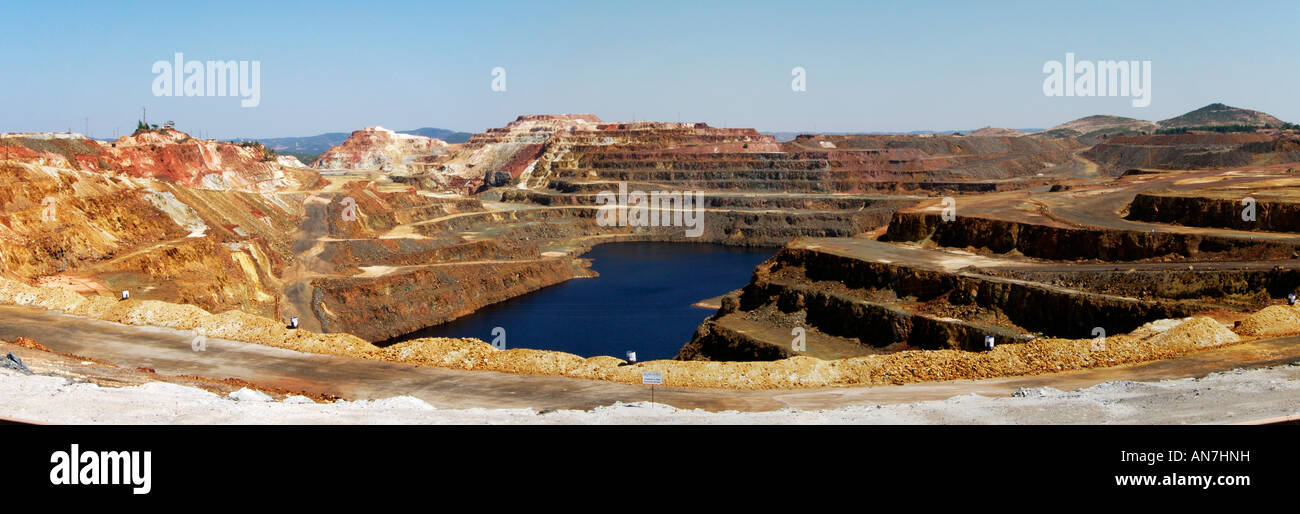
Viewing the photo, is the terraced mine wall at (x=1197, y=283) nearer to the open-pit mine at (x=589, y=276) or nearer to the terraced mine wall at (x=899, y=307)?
the open-pit mine at (x=589, y=276)

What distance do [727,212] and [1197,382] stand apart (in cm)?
11084

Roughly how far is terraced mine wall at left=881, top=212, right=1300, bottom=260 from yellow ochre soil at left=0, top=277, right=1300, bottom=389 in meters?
20.3

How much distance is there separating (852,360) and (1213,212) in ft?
137

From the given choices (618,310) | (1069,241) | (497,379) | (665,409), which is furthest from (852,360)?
(618,310)

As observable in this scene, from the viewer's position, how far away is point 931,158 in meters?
170

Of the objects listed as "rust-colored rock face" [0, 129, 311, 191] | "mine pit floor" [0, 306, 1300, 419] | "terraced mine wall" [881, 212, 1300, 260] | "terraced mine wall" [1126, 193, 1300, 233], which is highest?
A: "rust-colored rock face" [0, 129, 311, 191]

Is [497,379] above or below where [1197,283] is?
below

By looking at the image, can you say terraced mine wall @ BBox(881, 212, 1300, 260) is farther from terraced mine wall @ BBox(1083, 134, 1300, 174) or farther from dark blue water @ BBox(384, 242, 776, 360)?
terraced mine wall @ BBox(1083, 134, 1300, 174)

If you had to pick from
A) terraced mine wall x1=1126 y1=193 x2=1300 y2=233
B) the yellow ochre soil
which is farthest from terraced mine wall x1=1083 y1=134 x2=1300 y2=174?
the yellow ochre soil

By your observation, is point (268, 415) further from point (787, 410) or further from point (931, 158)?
point (931, 158)

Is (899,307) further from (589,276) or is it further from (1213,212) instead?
(589,276)

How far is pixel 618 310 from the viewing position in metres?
73.3

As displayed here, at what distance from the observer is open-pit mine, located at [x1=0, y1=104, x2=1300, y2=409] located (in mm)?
29062
